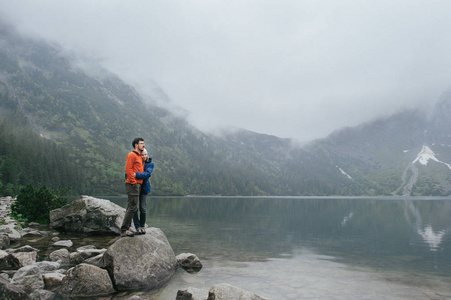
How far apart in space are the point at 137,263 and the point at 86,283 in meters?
2.45

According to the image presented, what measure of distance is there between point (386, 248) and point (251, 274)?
21.1 metres

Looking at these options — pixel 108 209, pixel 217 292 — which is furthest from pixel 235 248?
pixel 217 292

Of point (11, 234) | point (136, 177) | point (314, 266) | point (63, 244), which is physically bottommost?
point (314, 266)

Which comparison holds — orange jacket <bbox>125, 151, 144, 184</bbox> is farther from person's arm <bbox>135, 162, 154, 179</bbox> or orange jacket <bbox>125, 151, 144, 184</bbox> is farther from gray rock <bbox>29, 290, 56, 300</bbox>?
gray rock <bbox>29, 290, 56, 300</bbox>

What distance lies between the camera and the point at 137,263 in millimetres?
14711

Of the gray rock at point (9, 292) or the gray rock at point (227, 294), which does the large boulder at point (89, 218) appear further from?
the gray rock at point (227, 294)

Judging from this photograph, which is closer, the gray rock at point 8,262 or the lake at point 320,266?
the gray rock at point 8,262

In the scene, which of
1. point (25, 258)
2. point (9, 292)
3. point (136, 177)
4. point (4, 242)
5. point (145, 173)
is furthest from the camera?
point (4, 242)

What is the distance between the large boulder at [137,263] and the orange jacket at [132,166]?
3212mm

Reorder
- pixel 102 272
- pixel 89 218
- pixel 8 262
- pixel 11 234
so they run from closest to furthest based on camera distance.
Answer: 1. pixel 102 272
2. pixel 8 262
3. pixel 11 234
4. pixel 89 218

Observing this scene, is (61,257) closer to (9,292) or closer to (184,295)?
(9,292)

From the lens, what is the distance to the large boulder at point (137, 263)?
46.2 ft

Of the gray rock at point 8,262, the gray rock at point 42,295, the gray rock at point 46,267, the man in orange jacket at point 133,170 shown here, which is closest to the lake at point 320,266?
the gray rock at point 42,295

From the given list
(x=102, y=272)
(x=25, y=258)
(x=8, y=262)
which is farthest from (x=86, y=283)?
(x=25, y=258)
